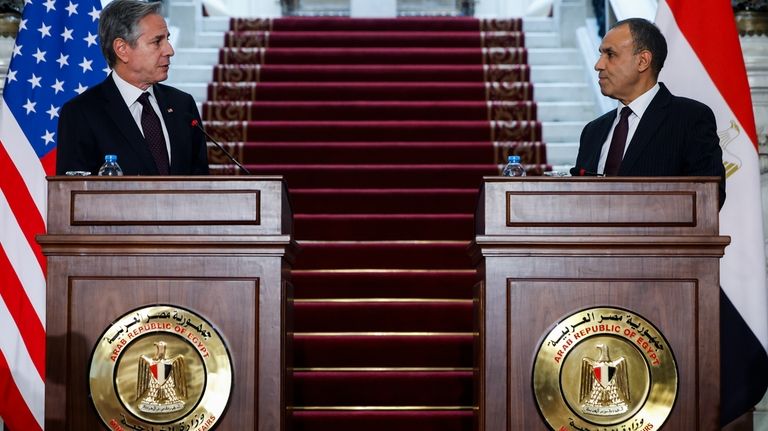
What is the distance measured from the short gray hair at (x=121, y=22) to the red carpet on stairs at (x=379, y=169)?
0.88 m

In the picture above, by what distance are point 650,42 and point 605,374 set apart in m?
1.21

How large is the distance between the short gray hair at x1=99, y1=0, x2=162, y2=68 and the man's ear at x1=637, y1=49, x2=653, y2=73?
159 centimetres

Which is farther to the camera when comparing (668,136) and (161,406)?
(668,136)

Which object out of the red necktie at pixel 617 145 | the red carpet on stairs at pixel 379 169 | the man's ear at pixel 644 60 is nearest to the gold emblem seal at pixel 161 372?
the red carpet on stairs at pixel 379 169

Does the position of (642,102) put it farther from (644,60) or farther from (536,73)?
(536,73)

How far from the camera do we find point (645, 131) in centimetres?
349

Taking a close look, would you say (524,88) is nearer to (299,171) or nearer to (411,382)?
(299,171)

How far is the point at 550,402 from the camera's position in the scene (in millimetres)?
3010

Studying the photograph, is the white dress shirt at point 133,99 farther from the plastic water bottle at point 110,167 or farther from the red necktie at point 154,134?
the plastic water bottle at point 110,167

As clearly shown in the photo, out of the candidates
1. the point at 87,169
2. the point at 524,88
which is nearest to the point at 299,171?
the point at 524,88

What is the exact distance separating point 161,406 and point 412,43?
207 inches

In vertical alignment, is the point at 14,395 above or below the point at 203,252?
below

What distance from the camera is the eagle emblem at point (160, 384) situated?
298 cm

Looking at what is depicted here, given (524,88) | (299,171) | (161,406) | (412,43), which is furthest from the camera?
(412,43)
